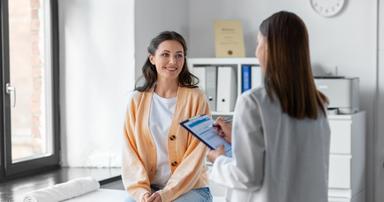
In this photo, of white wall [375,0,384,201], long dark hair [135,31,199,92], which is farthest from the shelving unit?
long dark hair [135,31,199,92]

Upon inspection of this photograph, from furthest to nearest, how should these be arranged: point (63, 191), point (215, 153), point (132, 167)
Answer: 1. point (63, 191)
2. point (132, 167)
3. point (215, 153)

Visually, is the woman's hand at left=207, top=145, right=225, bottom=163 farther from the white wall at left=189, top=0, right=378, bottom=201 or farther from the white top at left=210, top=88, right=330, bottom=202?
the white wall at left=189, top=0, right=378, bottom=201

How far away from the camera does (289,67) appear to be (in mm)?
1857

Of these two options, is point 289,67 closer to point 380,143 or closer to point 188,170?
point 188,170

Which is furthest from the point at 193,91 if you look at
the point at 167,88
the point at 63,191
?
the point at 63,191

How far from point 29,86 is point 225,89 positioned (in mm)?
1314

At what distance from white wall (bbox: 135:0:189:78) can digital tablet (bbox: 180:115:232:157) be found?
1.92 metres

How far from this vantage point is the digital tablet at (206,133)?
6.94 ft

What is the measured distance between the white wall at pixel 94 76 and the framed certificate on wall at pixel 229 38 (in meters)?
0.77

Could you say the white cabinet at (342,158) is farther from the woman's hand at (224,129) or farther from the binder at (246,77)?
the woman's hand at (224,129)

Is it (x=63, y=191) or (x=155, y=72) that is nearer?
(x=155, y=72)

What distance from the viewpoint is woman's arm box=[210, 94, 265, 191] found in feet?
6.01

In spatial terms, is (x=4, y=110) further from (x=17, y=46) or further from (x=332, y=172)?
(x=332, y=172)

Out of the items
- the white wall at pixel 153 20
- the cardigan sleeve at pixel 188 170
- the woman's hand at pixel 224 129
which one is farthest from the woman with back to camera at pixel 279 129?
the white wall at pixel 153 20
